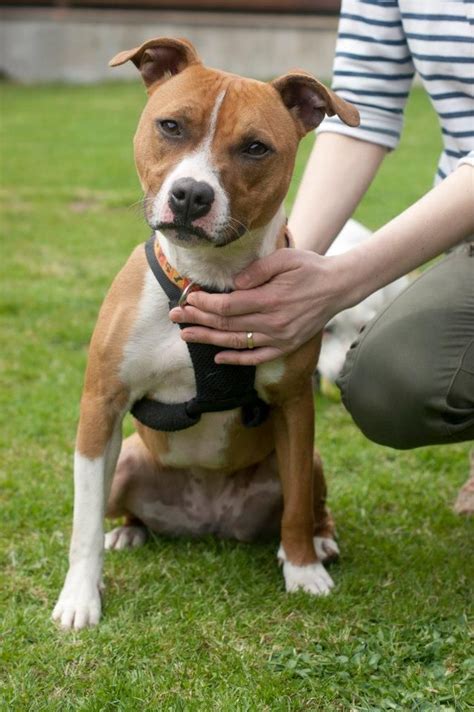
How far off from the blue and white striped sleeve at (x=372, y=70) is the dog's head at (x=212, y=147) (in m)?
0.50

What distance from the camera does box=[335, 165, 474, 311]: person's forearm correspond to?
9.02ft

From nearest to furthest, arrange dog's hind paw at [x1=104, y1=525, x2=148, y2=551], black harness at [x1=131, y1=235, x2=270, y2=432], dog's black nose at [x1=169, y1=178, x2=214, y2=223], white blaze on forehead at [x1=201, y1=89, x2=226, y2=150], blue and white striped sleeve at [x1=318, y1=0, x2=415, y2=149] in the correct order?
dog's black nose at [x1=169, y1=178, x2=214, y2=223]
white blaze on forehead at [x1=201, y1=89, x2=226, y2=150]
black harness at [x1=131, y1=235, x2=270, y2=432]
blue and white striped sleeve at [x1=318, y1=0, x2=415, y2=149]
dog's hind paw at [x1=104, y1=525, x2=148, y2=551]

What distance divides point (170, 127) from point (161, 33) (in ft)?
48.7

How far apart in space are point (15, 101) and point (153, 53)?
12.7 metres

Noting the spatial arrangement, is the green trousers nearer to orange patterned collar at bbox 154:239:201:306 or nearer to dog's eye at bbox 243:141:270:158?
orange patterned collar at bbox 154:239:201:306

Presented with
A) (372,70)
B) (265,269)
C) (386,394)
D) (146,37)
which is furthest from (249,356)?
(146,37)

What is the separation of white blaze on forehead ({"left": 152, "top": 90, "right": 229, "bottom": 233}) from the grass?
1.08 meters

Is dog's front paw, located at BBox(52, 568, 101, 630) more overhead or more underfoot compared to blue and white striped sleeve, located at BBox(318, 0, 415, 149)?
more underfoot

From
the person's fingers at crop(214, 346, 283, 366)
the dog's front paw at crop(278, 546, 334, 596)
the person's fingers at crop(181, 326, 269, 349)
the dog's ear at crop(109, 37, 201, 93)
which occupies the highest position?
the dog's ear at crop(109, 37, 201, 93)

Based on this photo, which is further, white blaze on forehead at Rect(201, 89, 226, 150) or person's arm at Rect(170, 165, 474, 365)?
person's arm at Rect(170, 165, 474, 365)

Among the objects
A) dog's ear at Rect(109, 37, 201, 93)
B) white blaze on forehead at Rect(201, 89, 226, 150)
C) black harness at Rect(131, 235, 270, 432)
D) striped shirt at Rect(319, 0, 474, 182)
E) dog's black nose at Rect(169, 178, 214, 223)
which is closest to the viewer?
dog's black nose at Rect(169, 178, 214, 223)

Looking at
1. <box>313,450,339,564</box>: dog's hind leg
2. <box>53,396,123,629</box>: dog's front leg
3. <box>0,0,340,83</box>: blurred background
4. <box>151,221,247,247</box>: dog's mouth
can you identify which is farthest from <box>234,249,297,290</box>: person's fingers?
<box>0,0,340,83</box>: blurred background

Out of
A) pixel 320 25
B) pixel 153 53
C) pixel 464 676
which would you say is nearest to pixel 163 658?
pixel 464 676

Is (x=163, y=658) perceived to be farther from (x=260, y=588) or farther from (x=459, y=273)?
(x=459, y=273)
